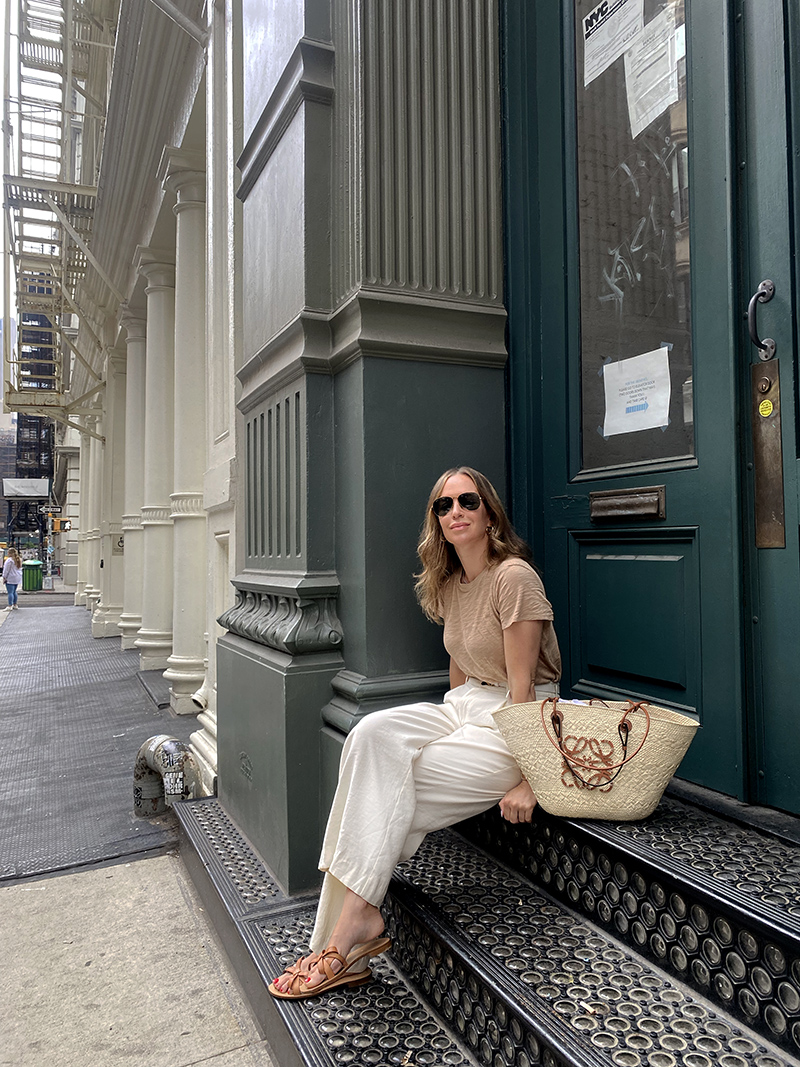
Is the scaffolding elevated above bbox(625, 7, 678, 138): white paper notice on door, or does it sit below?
above

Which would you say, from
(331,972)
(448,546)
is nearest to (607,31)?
(448,546)

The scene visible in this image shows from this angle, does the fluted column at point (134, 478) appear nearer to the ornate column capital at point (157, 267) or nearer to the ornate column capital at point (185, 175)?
the ornate column capital at point (157, 267)

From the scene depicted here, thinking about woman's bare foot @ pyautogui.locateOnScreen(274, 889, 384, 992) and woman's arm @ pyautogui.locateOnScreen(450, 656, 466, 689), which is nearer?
woman's bare foot @ pyautogui.locateOnScreen(274, 889, 384, 992)

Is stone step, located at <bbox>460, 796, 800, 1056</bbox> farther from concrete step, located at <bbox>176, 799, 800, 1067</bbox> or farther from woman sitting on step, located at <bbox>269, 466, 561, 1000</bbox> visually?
woman sitting on step, located at <bbox>269, 466, 561, 1000</bbox>

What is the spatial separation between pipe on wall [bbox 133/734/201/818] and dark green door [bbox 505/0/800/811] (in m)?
2.50

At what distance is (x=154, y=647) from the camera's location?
31.2ft

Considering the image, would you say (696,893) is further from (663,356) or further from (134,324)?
(134,324)

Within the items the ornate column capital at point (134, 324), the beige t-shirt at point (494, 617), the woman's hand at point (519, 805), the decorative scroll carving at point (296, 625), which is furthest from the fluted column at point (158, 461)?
the woman's hand at point (519, 805)

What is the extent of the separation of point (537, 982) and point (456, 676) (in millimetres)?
1059

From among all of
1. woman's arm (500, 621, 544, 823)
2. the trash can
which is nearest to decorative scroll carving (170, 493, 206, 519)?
woman's arm (500, 621, 544, 823)


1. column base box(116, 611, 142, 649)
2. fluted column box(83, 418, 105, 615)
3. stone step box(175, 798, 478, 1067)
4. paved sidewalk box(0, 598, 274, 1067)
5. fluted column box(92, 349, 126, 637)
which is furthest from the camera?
fluted column box(83, 418, 105, 615)

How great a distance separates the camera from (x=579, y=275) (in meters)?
2.92

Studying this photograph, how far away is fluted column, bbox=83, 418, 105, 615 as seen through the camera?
17.2 metres

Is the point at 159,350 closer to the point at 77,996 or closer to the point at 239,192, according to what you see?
the point at 239,192
